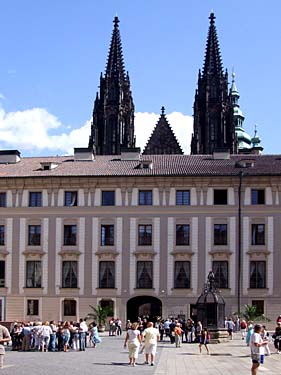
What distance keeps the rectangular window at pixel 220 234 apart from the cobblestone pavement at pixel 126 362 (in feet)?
82.5

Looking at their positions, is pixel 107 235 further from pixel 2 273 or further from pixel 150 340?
pixel 150 340

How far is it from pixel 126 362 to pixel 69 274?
37.1 m

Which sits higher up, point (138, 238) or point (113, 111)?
point (113, 111)

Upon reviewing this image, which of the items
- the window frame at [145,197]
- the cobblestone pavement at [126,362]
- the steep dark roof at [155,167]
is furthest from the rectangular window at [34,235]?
the cobblestone pavement at [126,362]

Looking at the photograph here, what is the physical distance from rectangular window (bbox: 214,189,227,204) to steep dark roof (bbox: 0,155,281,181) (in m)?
1.39

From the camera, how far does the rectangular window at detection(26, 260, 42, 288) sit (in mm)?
71562

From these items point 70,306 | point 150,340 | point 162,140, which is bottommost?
point 70,306

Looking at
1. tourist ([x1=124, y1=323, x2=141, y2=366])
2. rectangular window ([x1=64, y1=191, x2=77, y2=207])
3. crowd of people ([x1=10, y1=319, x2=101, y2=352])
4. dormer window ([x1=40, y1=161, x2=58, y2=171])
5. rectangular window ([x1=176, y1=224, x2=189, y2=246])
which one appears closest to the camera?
tourist ([x1=124, y1=323, x2=141, y2=366])

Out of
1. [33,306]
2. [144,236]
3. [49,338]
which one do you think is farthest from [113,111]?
[49,338]

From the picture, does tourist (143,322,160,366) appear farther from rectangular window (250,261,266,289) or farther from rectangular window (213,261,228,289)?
rectangular window (250,261,266,289)

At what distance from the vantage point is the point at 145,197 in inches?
2825

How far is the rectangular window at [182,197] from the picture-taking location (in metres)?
71.3

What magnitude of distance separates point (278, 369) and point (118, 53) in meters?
92.2

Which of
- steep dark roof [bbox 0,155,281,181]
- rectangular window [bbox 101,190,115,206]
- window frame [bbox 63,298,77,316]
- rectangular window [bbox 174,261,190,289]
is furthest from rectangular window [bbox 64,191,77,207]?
rectangular window [bbox 174,261,190,289]
